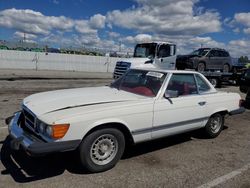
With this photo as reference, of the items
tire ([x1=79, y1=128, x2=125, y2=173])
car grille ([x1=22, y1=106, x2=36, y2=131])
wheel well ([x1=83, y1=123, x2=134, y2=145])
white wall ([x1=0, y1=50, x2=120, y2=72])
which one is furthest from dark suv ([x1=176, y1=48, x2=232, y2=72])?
white wall ([x1=0, y1=50, x2=120, y2=72])

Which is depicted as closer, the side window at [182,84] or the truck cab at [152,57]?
the side window at [182,84]

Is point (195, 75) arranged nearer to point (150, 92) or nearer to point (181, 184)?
point (150, 92)

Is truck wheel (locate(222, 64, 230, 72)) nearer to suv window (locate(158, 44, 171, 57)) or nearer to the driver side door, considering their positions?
Answer: suv window (locate(158, 44, 171, 57))

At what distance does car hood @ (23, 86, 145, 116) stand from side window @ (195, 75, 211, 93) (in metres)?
1.59

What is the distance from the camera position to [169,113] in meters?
4.46

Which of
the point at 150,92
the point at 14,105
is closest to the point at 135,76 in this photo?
the point at 150,92

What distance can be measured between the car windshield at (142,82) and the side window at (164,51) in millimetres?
8514

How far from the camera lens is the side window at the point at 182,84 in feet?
15.8

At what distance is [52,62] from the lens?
25.4 metres

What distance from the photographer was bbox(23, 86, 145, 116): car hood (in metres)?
3.80

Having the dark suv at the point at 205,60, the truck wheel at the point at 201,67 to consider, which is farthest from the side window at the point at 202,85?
the truck wheel at the point at 201,67

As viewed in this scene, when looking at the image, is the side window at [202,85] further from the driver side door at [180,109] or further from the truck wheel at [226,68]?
the truck wheel at [226,68]

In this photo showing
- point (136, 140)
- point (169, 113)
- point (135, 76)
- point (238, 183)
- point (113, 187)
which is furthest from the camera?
point (135, 76)

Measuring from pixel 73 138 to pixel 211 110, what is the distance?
3143 mm
